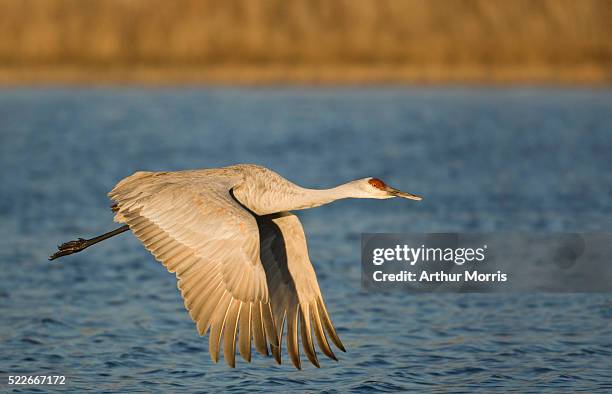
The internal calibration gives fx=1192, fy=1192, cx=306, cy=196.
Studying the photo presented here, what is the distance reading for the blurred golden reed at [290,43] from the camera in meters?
29.5

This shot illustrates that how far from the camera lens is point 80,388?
28.9 feet

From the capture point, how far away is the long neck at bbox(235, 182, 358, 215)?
873cm

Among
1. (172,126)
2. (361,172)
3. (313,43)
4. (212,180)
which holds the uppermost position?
(313,43)

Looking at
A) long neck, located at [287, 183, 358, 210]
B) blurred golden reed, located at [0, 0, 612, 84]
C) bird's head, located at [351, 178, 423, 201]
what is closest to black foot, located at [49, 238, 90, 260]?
long neck, located at [287, 183, 358, 210]

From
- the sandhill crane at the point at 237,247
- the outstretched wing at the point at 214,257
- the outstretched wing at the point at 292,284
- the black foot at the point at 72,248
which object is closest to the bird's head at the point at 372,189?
the sandhill crane at the point at 237,247

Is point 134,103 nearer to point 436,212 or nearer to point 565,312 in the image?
point 436,212

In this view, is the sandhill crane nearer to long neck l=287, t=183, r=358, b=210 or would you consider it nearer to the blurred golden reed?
long neck l=287, t=183, r=358, b=210

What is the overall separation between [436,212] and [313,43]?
48.1 ft

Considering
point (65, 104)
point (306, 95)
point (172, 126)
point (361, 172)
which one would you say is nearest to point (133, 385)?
point (361, 172)

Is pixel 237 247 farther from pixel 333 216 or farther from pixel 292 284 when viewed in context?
pixel 333 216

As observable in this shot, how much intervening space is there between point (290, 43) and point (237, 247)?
22248 mm

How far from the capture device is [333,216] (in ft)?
52.4

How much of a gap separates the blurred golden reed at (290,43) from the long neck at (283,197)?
2064cm

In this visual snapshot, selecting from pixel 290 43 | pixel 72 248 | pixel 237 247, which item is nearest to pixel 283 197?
pixel 237 247
